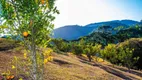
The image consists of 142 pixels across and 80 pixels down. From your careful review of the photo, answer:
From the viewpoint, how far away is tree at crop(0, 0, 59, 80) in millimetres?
12781

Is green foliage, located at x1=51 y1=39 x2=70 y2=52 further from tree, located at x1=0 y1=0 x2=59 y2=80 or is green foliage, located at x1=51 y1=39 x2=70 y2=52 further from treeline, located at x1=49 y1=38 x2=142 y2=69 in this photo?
tree, located at x1=0 y1=0 x2=59 y2=80

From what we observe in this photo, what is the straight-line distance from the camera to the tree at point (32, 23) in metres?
12.8

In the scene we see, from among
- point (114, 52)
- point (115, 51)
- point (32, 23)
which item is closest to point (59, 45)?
point (115, 51)

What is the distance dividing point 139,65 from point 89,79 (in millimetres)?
48232

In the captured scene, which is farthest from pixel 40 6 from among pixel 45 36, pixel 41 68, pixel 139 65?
pixel 139 65

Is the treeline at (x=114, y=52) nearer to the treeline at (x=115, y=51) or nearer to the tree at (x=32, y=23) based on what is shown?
the treeline at (x=115, y=51)

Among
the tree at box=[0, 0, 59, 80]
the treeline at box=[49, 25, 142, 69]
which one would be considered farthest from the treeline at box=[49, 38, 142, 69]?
the tree at box=[0, 0, 59, 80]

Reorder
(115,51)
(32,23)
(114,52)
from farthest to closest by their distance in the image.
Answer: (115,51) → (114,52) → (32,23)

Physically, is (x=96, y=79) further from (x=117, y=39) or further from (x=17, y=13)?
(x=117, y=39)

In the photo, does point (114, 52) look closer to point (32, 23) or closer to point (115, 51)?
point (115, 51)

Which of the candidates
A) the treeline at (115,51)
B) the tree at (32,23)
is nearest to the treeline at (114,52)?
the treeline at (115,51)

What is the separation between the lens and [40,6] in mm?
13070

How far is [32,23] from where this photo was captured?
42.7 ft

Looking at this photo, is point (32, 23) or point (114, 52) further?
point (114, 52)
